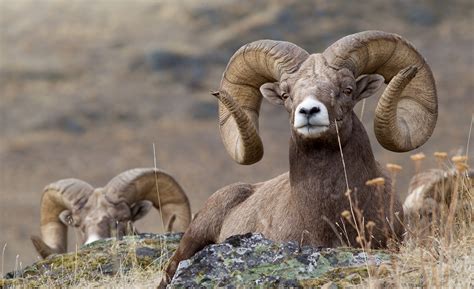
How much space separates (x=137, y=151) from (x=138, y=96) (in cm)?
797

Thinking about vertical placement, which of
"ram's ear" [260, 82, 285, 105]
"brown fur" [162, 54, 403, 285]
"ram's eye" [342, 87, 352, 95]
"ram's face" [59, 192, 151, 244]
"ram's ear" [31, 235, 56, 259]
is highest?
"ram's ear" [260, 82, 285, 105]

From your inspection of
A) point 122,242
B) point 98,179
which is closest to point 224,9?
point 98,179

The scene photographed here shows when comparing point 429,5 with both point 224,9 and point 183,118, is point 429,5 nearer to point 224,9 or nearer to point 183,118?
point 224,9

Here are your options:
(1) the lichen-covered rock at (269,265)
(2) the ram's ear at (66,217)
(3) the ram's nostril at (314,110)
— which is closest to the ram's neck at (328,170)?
(3) the ram's nostril at (314,110)

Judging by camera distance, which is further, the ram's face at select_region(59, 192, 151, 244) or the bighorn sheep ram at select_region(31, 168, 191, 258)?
the bighorn sheep ram at select_region(31, 168, 191, 258)

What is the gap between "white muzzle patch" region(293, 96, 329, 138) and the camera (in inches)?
407

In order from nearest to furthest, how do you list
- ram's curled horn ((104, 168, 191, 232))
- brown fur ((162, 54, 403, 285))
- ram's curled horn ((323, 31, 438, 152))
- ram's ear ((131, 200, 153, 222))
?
brown fur ((162, 54, 403, 285)), ram's curled horn ((323, 31, 438, 152)), ram's curled horn ((104, 168, 191, 232)), ram's ear ((131, 200, 153, 222))

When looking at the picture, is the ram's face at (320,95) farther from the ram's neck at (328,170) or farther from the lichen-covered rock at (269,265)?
the lichen-covered rock at (269,265)

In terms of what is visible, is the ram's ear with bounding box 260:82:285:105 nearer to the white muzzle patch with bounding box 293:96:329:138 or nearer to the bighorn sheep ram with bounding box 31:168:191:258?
the white muzzle patch with bounding box 293:96:329:138

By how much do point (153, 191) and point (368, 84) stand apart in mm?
8424

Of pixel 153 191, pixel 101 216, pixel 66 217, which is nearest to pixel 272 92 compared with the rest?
pixel 101 216

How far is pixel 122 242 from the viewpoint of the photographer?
13312 mm

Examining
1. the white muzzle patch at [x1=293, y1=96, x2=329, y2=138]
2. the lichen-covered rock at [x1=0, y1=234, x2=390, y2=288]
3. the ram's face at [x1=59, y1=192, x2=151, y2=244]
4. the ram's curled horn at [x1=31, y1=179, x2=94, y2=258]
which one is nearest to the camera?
the lichen-covered rock at [x1=0, y1=234, x2=390, y2=288]

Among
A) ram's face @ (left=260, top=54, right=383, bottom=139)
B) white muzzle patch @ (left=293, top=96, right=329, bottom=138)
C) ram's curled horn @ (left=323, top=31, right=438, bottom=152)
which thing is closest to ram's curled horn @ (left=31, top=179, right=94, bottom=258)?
ram's face @ (left=260, top=54, right=383, bottom=139)
